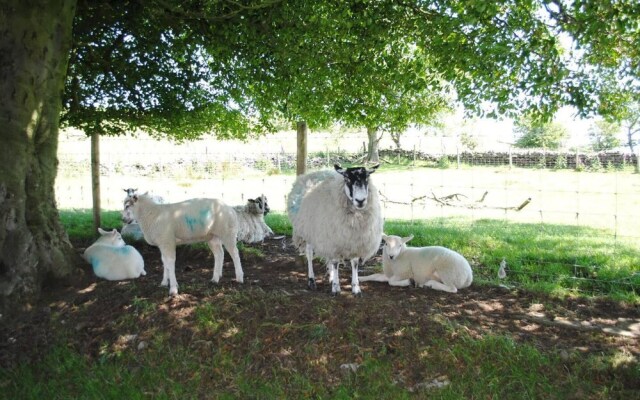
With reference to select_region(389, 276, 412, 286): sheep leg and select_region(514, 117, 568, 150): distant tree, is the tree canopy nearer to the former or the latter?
select_region(389, 276, 412, 286): sheep leg

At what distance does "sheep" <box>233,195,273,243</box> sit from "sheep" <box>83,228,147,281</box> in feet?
12.2

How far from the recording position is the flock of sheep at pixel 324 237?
757 centimetres

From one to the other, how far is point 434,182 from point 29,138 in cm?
1900

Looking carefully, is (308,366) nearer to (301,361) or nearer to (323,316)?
(301,361)

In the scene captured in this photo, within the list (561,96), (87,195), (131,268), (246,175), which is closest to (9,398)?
(131,268)

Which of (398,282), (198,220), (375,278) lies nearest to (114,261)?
(198,220)

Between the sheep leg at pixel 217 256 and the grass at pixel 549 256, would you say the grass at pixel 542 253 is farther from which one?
the sheep leg at pixel 217 256

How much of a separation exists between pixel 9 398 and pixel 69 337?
3.43ft

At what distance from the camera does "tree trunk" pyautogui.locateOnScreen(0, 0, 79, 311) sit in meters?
7.06

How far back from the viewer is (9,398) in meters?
5.12

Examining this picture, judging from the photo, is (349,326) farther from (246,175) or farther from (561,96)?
(246,175)

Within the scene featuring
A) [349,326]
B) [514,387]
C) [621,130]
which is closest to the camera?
[514,387]

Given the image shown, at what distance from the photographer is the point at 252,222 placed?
12398 mm

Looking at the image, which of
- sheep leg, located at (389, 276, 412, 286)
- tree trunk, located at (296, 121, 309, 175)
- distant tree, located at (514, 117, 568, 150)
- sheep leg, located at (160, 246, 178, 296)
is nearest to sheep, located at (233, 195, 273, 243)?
tree trunk, located at (296, 121, 309, 175)
